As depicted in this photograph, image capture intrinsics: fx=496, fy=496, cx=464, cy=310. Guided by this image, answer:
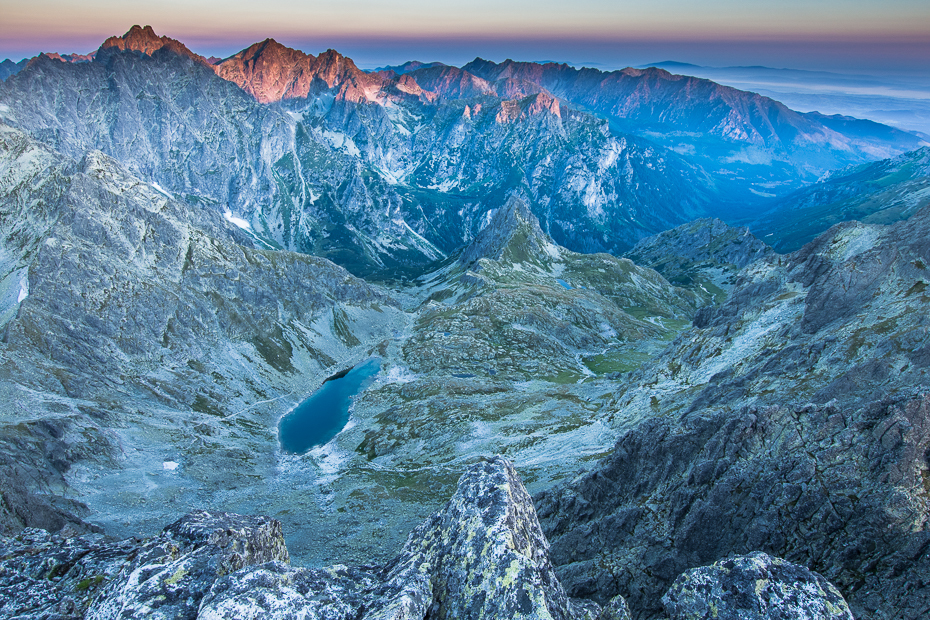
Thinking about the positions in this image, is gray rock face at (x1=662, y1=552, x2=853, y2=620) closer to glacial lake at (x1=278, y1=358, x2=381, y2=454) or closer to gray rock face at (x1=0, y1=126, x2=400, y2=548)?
gray rock face at (x1=0, y1=126, x2=400, y2=548)

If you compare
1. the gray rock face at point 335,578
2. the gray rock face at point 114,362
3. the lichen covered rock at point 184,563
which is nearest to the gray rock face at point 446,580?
the gray rock face at point 335,578

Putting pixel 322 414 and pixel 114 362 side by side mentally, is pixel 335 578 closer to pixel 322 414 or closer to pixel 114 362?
pixel 322 414

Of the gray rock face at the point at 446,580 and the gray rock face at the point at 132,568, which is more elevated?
the gray rock face at the point at 446,580

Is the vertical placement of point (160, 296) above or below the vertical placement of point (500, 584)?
below

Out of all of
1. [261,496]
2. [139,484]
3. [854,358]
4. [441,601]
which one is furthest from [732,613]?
[139,484]

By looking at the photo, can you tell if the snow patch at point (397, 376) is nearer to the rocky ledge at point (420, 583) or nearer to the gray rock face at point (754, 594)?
the rocky ledge at point (420, 583)

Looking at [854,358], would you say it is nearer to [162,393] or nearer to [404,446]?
[404,446]
